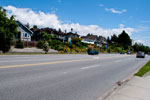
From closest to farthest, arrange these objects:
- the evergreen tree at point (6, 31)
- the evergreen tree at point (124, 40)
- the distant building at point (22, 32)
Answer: the evergreen tree at point (6, 31)
the distant building at point (22, 32)
the evergreen tree at point (124, 40)

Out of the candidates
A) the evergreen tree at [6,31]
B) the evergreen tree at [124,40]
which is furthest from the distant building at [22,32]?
the evergreen tree at [124,40]

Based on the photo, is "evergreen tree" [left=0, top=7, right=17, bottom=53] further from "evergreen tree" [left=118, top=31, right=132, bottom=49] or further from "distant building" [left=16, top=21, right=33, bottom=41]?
"evergreen tree" [left=118, top=31, right=132, bottom=49]

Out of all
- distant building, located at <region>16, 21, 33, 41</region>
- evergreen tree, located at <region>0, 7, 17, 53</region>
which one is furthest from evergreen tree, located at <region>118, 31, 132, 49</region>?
evergreen tree, located at <region>0, 7, 17, 53</region>

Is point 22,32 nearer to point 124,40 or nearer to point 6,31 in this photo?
point 6,31

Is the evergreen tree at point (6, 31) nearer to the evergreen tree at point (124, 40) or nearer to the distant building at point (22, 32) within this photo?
the distant building at point (22, 32)

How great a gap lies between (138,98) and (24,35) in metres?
56.8

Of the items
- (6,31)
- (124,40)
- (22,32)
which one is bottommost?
(6,31)

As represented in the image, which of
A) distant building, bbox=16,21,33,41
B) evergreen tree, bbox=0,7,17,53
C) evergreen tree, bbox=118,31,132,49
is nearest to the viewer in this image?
evergreen tree, bbox=0,7,17,53

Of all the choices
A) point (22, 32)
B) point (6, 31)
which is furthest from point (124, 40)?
point (6, 31)

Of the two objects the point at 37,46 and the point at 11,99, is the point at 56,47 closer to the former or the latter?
the point at 37,46

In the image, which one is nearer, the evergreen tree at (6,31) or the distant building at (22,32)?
the evergreen tree at (6,31)

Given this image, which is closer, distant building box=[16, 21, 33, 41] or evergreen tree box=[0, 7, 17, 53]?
evergreen tree box=[0, 7, 17, 53]

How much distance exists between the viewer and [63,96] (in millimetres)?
4738

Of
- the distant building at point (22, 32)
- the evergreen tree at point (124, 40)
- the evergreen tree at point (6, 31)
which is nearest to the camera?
the evergreen tree at point (6, 31)
